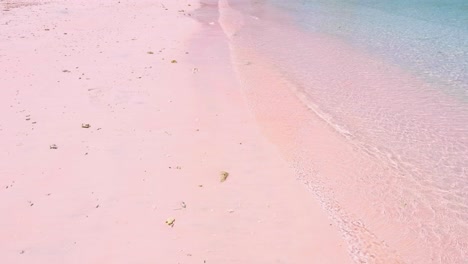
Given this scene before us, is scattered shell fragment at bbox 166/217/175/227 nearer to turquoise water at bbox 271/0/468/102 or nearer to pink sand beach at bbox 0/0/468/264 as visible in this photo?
pink sand beach at bbox 0/0/468/264

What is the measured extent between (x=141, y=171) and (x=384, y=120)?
423 cm

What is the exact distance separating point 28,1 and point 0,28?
18.2 ft

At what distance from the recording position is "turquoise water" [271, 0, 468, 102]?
10.9m

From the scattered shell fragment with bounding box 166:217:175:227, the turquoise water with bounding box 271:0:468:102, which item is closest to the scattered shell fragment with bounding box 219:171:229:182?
the scattered shell fragment with bounding box 166:217:175:227

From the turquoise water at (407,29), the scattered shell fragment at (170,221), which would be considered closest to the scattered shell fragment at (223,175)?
the scattered shell fragment at (170,221)

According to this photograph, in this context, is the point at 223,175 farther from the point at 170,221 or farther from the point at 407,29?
the point at 407,29

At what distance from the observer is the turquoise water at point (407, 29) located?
10.9 meters

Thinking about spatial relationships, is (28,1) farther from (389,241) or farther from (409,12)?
(389,241)

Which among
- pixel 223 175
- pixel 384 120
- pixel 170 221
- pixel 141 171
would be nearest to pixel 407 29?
pixel 384 120

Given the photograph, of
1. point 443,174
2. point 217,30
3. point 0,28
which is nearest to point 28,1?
point 0,28

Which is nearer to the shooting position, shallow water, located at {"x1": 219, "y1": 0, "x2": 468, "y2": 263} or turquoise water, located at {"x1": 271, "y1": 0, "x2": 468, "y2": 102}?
shallow water, located at {"x1": 219, "y1": 0, "x2": 468, "y2": 263}

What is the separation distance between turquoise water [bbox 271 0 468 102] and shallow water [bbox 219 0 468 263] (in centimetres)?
5

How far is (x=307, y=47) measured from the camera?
1264 cm

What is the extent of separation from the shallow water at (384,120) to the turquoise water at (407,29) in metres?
0.05
